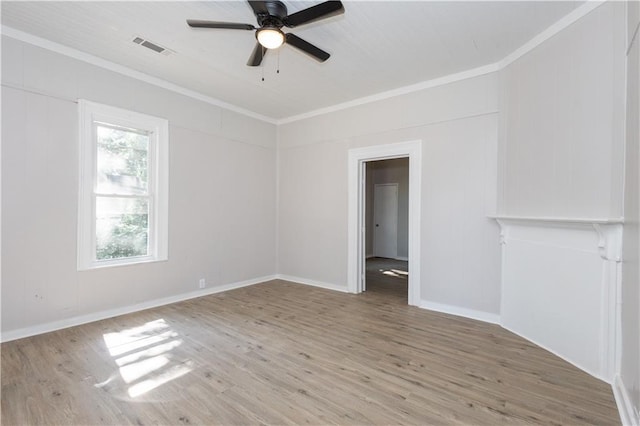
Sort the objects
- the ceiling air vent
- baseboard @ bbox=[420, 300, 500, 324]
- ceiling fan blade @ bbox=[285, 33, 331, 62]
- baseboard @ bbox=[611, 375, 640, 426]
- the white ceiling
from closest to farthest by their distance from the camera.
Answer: baseboard @ bbox=[611, 375, 640, 426], ceiling fan blade @ bbox=[285, 33, 331, 62], the white ceiling, the ceiling air vent, baseboard @ bbox=[420, 300, 500, 324]

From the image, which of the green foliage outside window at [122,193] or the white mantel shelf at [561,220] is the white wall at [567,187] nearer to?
the white mantel shelf at [561,220]

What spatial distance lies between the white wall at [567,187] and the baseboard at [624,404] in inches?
4.4

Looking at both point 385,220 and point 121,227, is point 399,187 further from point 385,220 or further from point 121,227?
point 121,227

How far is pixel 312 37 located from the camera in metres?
3.06

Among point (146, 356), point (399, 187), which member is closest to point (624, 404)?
point (146, 356)

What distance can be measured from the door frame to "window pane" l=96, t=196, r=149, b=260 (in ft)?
9.70

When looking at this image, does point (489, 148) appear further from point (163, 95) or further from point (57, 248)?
point (57, 248)

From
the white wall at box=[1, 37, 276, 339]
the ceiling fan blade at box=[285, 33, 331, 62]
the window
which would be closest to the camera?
the ceiling fan blade at box=[285, 33, 331, 62]

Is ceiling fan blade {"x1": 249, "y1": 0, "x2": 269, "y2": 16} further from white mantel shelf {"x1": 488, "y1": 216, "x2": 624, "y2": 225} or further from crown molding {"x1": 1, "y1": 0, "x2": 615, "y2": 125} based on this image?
white mantel shelf {"x1": 488, "y1": 216, "x2": 624, "y2": 225}

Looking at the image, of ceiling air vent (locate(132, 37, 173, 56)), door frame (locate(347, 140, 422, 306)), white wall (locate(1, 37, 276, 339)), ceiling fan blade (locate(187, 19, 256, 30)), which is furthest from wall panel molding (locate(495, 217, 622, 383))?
ceiling air vent (locate(132, 37, 173, 56))

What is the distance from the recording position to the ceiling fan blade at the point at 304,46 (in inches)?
99.9

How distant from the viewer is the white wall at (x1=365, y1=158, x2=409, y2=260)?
8328 millimetres

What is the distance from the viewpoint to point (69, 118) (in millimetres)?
3369

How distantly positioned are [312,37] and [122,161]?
277cm
